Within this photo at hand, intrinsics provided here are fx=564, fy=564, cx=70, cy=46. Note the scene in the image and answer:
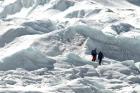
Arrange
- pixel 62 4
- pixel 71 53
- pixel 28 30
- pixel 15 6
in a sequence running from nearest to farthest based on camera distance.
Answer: pixel 71 53 → pixel 28 30 → pixel 62 4 → pixel 15 6

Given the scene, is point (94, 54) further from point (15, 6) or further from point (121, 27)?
point (15, 6)

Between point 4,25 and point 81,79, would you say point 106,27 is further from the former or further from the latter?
point 81,79

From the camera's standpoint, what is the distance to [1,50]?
3781 centimetres

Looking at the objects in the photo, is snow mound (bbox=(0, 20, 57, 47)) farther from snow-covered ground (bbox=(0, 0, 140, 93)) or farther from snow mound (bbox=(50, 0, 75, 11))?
snow mound (bbox=(50, 0, 75, 11))

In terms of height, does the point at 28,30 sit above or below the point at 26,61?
above

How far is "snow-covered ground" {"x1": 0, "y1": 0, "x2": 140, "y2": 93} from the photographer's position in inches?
1239

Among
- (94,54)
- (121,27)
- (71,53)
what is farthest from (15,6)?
(94,54)

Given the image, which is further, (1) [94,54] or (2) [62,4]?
(2) [62,4]

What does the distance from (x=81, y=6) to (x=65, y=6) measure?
1.68m

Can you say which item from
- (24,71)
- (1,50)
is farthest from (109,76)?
(1,50)

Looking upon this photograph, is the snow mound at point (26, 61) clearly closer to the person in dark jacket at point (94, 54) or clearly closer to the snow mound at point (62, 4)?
the person in dark jacket at point (94, 54)

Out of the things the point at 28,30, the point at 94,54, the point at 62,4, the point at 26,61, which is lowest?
the point at 26,61

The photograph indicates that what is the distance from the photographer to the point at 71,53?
35.2 metres

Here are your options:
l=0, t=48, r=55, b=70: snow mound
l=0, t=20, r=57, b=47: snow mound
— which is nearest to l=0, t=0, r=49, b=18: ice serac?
l=0, t=20, r=57, b=47: snow mound
